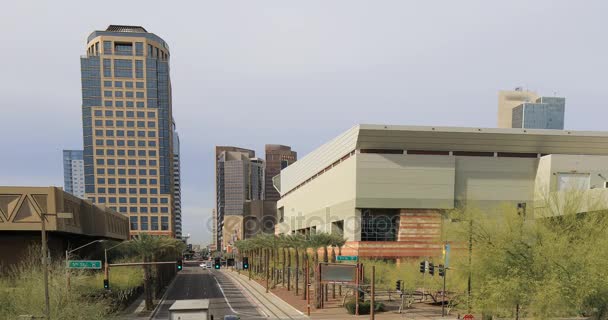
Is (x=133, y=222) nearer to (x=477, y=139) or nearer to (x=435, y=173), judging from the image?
(x=435, y=173)

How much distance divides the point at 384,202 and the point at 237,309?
3447cm

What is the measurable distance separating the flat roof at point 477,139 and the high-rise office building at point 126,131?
80.9m

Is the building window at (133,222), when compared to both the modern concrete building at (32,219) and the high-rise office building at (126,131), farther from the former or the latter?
the modern concrete building at (32,219)

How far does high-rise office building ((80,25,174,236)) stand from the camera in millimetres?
118688

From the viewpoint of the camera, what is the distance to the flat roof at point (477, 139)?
6581 centimetres

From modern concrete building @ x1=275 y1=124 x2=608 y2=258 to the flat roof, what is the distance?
0.55 feet

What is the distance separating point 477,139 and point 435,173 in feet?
33.7

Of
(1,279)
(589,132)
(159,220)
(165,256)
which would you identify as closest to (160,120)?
(159,220)

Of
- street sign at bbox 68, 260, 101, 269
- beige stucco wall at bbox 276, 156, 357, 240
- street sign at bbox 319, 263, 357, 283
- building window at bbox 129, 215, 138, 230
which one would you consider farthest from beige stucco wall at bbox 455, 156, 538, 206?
building window at bbox 129, 215, 138, 230

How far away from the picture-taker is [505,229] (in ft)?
80.5

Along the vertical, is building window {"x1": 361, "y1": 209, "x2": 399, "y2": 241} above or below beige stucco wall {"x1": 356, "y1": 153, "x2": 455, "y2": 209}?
below

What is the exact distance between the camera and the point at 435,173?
67000mm

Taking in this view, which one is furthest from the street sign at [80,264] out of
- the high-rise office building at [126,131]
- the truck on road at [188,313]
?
the high-rise office building at [126,131]

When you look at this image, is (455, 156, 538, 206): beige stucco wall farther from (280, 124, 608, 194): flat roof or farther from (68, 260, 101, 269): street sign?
(68, 260, 101, 269): street sign
